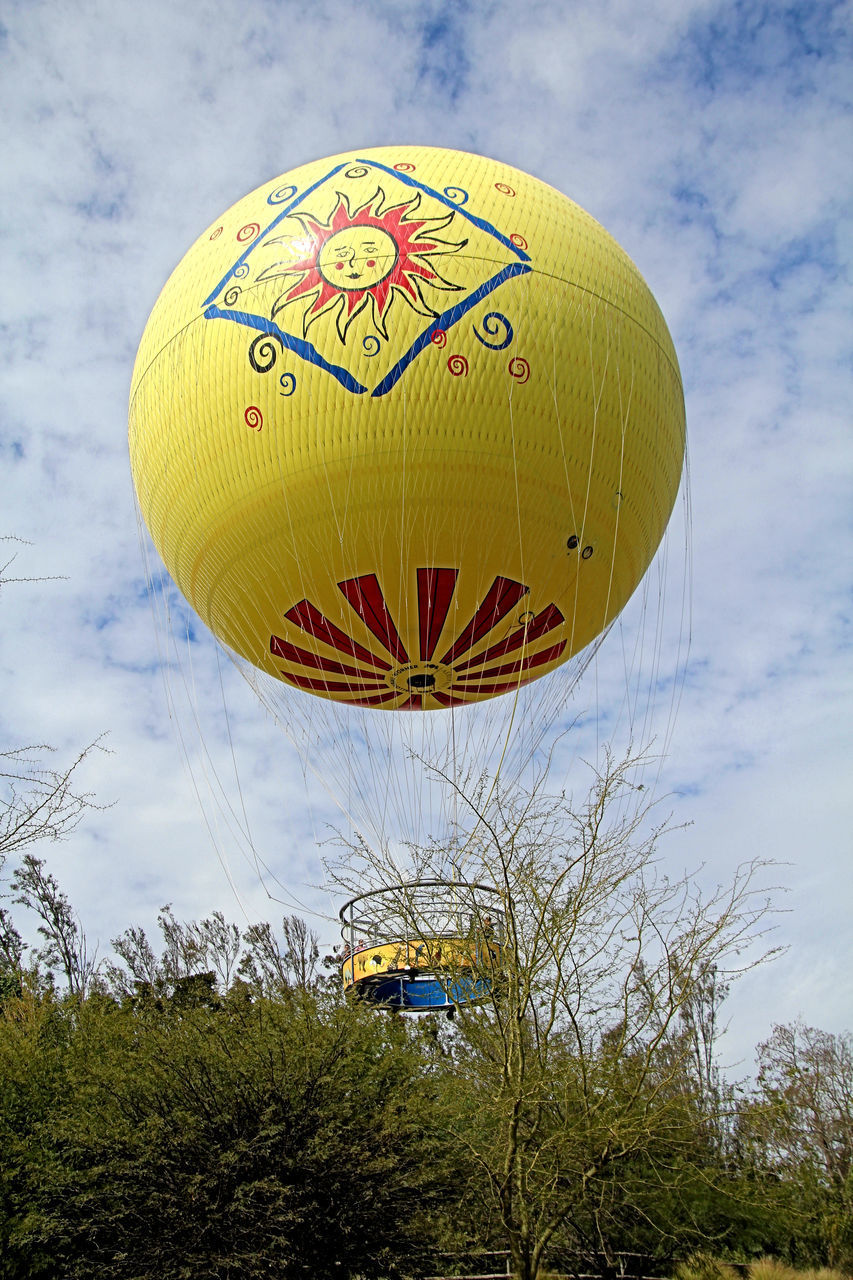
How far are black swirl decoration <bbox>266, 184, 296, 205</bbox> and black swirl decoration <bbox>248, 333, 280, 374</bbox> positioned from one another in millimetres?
2004

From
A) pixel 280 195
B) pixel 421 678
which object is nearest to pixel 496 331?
pixel 280 195

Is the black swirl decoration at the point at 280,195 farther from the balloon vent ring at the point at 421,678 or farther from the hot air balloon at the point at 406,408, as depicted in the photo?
the balloon vent ring at the point at 421,678

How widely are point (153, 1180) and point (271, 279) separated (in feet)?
33.1

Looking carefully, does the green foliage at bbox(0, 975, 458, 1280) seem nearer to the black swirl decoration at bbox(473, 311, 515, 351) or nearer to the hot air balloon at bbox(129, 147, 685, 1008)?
the hot air balloon at bbox(129, 147, 685, 1008)

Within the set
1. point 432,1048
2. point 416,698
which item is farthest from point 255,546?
point 432,1048

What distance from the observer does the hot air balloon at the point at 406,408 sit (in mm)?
9141

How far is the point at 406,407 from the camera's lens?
30.0 feet

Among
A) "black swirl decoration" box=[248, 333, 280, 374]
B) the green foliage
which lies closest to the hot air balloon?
"black swirl decoration" box=[248, 333, 280, 374]

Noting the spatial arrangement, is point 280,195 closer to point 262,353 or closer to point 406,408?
point 262,353

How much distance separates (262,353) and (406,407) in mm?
1622

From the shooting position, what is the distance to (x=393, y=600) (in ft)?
34.5

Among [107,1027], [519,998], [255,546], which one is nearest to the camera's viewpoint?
[519,998]

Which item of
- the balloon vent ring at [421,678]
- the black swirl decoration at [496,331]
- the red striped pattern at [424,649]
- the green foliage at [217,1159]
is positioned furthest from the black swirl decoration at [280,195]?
the green foliage at [217,1159]

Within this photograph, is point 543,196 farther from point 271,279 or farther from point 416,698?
point 416,698
